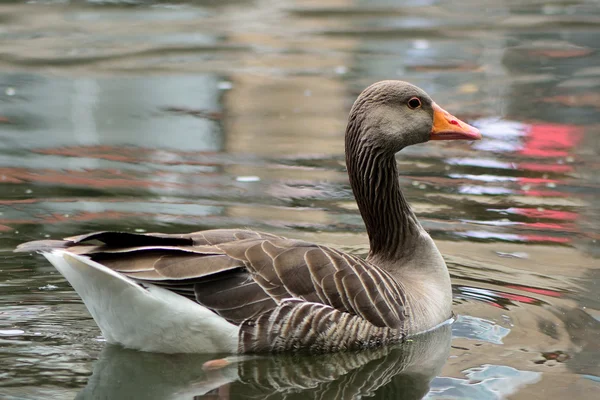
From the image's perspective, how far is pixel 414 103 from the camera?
7453mm

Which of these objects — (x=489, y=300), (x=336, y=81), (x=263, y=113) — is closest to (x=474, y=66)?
(x=336, y=81)

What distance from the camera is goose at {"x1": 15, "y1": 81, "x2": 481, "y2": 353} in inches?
248

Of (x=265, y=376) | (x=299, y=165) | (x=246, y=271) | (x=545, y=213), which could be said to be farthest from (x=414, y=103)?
(x=299, y=165)

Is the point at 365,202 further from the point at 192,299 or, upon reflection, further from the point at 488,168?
the point at 488,168

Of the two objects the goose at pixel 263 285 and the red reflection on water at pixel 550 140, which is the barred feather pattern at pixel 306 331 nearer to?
the goose at pixel 263 285

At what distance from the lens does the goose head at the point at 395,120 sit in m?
7.34

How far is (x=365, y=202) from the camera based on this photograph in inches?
297

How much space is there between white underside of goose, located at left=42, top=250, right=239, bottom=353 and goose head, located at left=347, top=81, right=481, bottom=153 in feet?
5.69

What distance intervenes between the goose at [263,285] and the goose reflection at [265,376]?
0.30 feet

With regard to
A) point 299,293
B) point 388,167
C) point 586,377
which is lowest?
point 586,377

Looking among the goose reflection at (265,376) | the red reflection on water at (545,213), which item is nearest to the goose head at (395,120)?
the goose reflection at (265,376)

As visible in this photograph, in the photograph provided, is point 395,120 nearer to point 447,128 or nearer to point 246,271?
point 447,128

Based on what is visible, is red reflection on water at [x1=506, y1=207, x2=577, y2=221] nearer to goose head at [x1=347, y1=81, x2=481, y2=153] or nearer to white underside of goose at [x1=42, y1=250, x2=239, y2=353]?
goose head at [x1=347, y1=81, x2=481, y2=153]

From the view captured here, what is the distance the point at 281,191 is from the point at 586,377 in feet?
14.8
